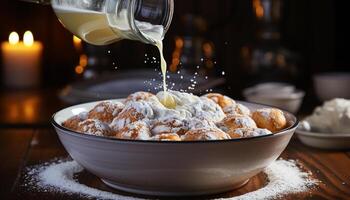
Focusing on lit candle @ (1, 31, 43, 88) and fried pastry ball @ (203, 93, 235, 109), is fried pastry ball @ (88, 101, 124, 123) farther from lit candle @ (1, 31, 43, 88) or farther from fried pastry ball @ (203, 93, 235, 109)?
lit candle @ (1, 31, 43, 88)

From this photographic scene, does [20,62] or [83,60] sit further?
[83,60]

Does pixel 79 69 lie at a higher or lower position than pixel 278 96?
lower

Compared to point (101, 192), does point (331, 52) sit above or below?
below

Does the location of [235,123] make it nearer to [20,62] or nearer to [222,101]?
[222,101]

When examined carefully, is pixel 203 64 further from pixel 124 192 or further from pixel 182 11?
pixel 124 192

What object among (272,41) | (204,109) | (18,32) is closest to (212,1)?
(272,41)

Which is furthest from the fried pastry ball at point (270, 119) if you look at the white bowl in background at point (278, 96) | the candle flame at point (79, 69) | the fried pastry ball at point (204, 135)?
the candle flame at point (79, 69)

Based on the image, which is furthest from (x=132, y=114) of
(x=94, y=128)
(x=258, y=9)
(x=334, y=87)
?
(x=258, y=9)
